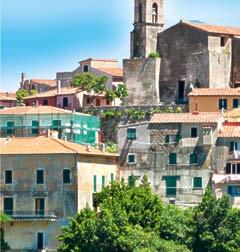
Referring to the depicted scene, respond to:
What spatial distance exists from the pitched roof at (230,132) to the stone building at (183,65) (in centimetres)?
1098

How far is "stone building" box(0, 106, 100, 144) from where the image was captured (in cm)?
9019

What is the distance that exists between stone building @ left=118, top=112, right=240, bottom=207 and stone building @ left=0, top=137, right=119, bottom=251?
12.1 feet

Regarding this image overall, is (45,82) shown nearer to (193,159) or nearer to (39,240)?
(193,159)

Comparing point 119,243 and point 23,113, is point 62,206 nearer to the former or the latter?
point 119,243

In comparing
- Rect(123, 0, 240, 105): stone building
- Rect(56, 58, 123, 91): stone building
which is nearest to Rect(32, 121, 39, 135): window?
Rect(123, 0, 240, 105): stone building

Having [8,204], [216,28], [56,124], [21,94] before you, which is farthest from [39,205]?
[21,94]

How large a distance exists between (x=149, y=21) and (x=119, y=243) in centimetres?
2623

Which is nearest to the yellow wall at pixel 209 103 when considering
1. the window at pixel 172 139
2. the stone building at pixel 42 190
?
the window at pixel 172 139

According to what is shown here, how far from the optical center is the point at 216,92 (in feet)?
301

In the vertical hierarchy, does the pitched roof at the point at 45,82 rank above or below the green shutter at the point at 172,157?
above

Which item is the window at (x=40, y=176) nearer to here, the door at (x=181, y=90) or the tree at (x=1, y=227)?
the tree at (x=1, y=227)

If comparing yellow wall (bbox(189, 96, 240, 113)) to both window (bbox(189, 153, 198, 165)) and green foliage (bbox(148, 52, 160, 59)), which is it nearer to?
green foliage (bbox(148, 52, 160, 59))

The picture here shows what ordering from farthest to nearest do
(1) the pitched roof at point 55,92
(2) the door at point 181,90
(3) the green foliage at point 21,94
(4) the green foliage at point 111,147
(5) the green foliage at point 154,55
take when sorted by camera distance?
(3) the green foliage at point 21,94
(1) the pitched roof at point 55,92
(5) the green foliage at point 154,55
(2) the door at point 181,90
(4) the green foliage at point 111,147

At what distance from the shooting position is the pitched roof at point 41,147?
80.9m
